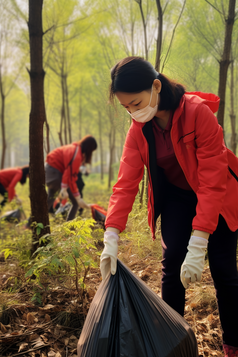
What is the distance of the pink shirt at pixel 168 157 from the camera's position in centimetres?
143

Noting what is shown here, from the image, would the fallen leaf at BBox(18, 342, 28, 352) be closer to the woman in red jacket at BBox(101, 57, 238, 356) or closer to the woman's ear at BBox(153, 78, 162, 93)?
the woman in red jacket at BBox(101, 57, 238, 356)

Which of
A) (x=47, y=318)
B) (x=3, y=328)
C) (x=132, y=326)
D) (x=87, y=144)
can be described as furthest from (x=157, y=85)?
(x=87, y=144)

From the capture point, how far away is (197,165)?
133cm

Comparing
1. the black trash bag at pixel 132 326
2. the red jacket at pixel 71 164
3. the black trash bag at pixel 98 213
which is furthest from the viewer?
the red jacket at pixel 71 164

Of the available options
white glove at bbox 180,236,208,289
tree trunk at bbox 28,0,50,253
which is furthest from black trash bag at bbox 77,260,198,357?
tree trunk at bbox 28,0,50,253

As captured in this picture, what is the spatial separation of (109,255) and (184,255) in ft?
1.26

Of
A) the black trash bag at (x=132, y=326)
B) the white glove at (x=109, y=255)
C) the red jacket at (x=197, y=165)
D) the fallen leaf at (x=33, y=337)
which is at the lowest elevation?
the fallen leaf at (x=33, y=337)

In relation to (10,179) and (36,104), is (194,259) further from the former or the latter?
(10,179)

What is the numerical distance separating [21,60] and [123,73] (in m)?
7.47

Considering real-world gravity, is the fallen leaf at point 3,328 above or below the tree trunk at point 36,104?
below

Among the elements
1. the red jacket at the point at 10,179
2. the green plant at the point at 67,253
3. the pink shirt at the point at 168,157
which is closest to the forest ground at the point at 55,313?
the green plant at the point at 67,253

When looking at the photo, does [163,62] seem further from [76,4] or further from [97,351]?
[76,4]

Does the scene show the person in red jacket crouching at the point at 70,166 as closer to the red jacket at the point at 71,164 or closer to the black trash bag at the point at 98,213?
the red jacket at the point at 71,164

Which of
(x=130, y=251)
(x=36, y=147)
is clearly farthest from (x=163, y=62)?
(x=130, y=251)
